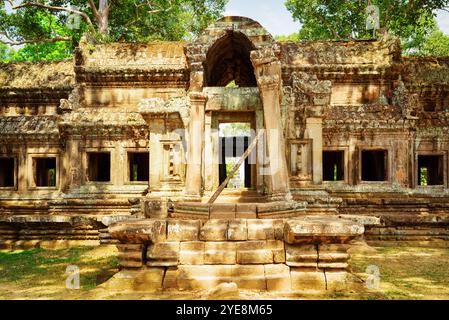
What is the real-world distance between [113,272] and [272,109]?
4522mm

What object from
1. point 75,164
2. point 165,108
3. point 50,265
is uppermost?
point 165,108

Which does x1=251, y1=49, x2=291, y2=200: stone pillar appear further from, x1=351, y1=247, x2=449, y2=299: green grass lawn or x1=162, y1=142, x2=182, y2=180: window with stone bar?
x1=162, y1=142, x2=182, y2=180: window with stone bar

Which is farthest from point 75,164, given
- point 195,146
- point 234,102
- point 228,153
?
point 234,102

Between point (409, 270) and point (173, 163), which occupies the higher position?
point (173, 163)

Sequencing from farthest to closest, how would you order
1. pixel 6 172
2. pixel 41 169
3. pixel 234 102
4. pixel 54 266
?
pixel 6 172 < pixel 41 169 < pixel 234 102 < pixel 54 266

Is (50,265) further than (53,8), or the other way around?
Result: (53,8)

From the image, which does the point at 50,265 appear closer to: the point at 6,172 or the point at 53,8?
the point at 6,172

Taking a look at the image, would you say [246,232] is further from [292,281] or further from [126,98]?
[126,98]

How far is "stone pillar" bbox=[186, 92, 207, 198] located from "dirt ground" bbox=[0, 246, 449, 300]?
228cm

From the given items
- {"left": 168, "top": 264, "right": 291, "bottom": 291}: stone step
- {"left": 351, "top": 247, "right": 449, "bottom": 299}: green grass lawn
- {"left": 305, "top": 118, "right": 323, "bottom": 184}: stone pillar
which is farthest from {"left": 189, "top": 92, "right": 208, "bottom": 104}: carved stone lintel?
{"left": 351, "top": 247, "right": 449, "bottom": 299}: green grass lawn

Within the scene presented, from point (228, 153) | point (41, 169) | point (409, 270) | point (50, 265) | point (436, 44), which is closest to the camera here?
point (409, 270)

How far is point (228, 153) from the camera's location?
34.7ft

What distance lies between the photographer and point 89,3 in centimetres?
2202

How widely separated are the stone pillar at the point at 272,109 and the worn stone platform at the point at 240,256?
1.76 m
